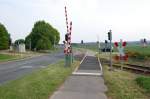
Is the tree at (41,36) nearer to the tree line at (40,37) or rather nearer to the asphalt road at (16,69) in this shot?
the tree line at (40,37)

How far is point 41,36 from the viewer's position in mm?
96125

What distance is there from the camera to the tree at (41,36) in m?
94.6

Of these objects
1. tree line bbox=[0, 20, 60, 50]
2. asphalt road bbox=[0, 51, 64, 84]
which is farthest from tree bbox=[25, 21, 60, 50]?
asphalt road bbox=[0, 51, 64, 84]

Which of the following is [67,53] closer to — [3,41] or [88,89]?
[88,89]

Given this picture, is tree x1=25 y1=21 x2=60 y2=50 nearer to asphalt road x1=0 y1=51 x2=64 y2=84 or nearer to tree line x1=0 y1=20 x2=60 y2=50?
tree line x1=0 y1=20 x2=60 y2=50

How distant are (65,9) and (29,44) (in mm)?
72086

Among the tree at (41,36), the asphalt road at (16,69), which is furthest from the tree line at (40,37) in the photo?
the asphalt road at (16,69)

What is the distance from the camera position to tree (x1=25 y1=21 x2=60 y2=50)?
9455 centimetres

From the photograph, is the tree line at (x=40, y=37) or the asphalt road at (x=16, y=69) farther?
the tree line at (x=40, y=37)

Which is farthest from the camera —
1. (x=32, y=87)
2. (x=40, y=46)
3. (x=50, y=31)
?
(x=50, y=31)

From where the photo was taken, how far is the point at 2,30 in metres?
77.8

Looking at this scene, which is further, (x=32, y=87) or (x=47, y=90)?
(x=32, y=87)

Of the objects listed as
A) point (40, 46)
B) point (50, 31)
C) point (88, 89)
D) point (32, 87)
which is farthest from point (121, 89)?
point (50, 31)

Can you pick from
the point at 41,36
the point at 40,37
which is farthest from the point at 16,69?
the point at 40,37
